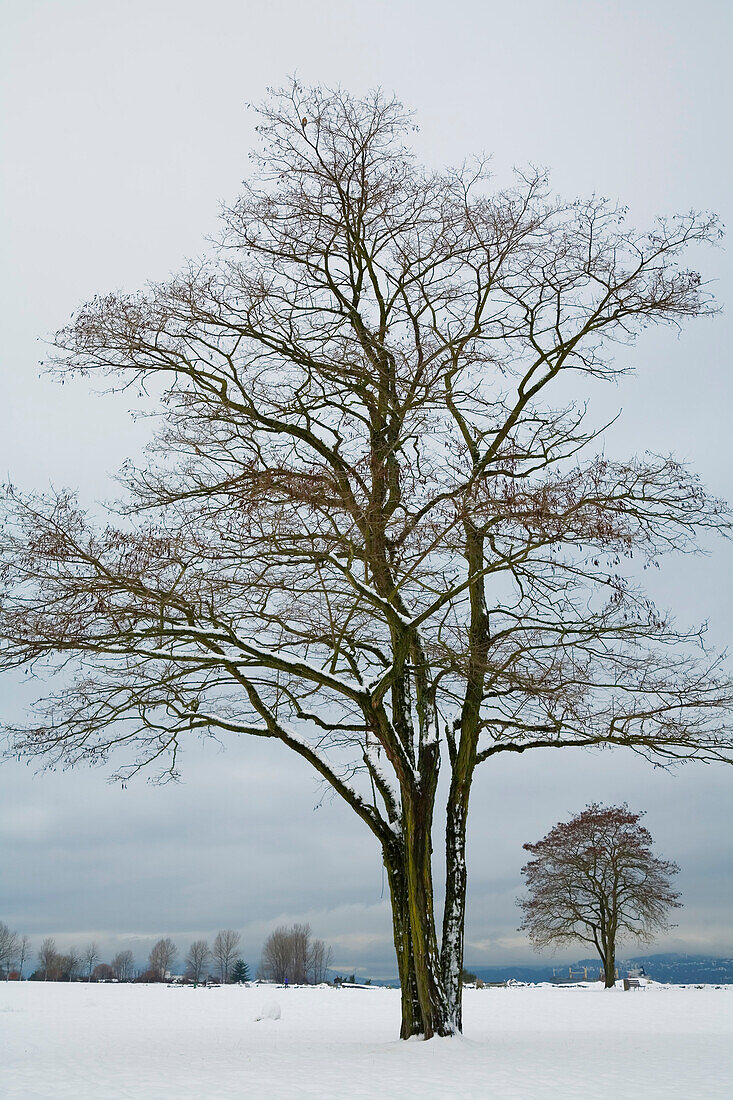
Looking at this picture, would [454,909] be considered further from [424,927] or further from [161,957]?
[161,957]

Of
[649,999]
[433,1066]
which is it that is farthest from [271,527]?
[649,999]

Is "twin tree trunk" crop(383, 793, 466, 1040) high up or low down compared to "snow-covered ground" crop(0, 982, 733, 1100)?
up

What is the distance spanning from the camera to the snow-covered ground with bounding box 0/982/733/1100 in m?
7.44

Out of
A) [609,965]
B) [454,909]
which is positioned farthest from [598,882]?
[454,909]

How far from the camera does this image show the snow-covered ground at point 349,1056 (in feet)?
24.4

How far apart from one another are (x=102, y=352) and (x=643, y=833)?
28.1 meters

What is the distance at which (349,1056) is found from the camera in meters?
10.0

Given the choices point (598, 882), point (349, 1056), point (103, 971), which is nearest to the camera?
point (349, 1056)

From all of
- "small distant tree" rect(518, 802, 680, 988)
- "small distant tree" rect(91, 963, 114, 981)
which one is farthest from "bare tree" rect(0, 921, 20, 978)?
A: "small distant tree" rect(518, 802, 680, 988)

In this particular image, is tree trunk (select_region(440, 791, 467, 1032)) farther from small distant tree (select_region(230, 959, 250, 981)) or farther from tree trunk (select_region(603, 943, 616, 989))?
small distant tree (select_region(230, 959, 250, 981))

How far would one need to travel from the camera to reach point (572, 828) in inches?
1297

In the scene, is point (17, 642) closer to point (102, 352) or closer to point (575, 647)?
point (102, 352)

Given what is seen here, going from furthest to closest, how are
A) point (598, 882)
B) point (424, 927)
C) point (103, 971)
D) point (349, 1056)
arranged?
point (103, 971), point (598, 882), point (424, 927), point (349, 1056)

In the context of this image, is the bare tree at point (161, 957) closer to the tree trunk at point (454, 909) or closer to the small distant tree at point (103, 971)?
the small distant tree at point (103, 971)
